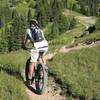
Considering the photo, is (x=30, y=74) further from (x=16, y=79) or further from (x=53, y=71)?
(x=53, y=71)

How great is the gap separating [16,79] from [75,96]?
2.71 metres

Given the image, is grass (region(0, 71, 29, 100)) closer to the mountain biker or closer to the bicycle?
the bicycle

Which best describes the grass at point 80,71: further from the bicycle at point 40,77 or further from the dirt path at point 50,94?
the bicycle at point 40,77

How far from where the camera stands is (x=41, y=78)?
13.5m

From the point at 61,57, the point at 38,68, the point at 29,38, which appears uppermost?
the point at 29,38

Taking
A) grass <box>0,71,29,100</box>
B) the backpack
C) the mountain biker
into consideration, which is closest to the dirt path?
grass <box>0,71,29,100</box>

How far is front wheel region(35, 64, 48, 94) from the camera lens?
43.3 ft

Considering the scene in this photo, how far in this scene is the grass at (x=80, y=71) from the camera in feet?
45.7

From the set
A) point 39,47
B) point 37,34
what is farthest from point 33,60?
point 37,34

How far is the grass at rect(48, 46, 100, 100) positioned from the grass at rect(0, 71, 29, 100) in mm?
2000

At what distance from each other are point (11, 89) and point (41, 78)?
1.22 meters

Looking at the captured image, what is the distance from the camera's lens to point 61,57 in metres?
18.5

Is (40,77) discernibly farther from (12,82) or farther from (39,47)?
(12,82)

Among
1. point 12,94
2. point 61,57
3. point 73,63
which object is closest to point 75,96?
point 12,94
